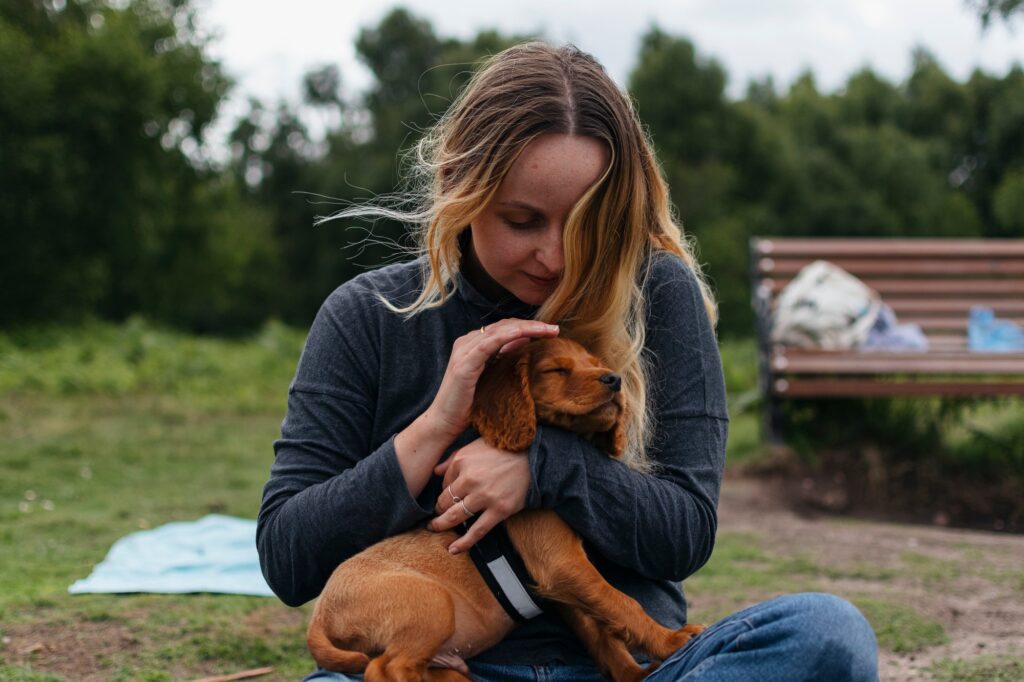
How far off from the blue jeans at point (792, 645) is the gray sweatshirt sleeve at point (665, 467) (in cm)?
27

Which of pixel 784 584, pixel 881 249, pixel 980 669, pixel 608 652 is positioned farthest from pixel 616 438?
pixel 881 249

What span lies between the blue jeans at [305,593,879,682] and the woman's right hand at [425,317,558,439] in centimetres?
76

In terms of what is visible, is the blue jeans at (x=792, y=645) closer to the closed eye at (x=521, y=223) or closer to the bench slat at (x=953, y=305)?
the closed eye at (x=521, y=223)

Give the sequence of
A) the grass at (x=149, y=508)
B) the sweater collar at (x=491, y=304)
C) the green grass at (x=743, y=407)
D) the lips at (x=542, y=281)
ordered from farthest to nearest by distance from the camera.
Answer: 1. the green grass at (x=743, y=407)
2. the grass at (x=149, y=508)
3. the sweater collar at (x=491, y=304)
4. the lips at (x=542, y=281)

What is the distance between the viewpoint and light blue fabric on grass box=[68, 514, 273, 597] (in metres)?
4.84

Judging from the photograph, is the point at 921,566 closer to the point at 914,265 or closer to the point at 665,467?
the point at 665,467

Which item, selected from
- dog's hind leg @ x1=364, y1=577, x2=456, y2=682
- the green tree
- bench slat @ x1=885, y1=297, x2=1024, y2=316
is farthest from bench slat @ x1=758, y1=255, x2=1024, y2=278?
the green tree

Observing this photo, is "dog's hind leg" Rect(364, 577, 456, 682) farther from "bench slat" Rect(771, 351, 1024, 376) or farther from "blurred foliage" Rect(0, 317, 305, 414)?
"blurred foliage" Rect(0, 317, 305, 414)

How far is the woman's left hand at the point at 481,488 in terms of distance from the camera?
8.12 ft

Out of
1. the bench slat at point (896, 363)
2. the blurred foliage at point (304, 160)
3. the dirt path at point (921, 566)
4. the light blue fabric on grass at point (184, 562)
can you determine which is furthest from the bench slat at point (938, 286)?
the blurred foliage at point (304, 160)

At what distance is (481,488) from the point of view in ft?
8.13

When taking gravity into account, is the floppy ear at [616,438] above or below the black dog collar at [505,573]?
above

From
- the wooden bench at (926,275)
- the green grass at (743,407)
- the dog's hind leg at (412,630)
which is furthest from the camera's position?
the wooden bench at (926,275)

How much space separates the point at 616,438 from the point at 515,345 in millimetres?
376
